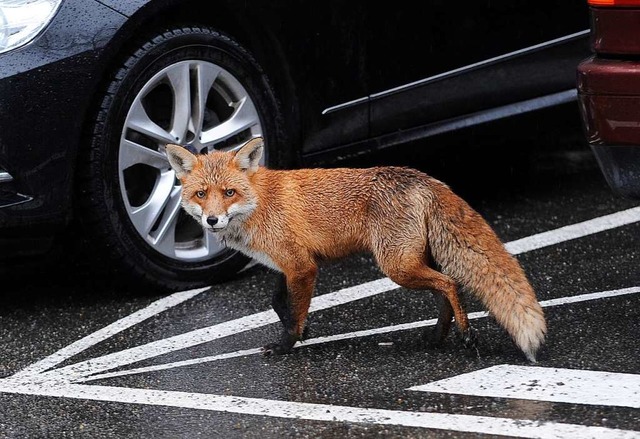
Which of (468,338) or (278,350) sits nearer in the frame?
(468,338)

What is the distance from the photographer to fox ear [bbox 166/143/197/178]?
185 inches

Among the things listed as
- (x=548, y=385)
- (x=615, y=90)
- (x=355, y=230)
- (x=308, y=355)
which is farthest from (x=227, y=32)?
(x=548, y=385)

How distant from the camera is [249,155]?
4.73 m

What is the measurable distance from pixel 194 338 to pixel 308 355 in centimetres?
52

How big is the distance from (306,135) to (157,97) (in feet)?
2.40

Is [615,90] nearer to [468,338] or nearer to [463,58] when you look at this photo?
[468,338]

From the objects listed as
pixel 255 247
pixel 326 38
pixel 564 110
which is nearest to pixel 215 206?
pixel 255 247

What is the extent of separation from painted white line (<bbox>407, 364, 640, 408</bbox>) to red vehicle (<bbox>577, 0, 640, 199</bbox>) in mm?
729

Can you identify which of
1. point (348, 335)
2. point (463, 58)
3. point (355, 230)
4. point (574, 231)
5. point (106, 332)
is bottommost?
point (574, 231)

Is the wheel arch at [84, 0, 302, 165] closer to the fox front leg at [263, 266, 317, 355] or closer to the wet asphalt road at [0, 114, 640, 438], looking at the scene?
the wet asphalt road at [0, 114, 640, 438]

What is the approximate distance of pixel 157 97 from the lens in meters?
5.51

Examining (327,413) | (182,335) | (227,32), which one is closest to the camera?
(327,413)

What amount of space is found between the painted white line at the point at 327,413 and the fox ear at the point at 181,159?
0.85m

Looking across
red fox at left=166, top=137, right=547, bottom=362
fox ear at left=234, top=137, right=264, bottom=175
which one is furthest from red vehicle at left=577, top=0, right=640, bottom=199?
fox ear at left=234, top=137, right=264, bottom=175
